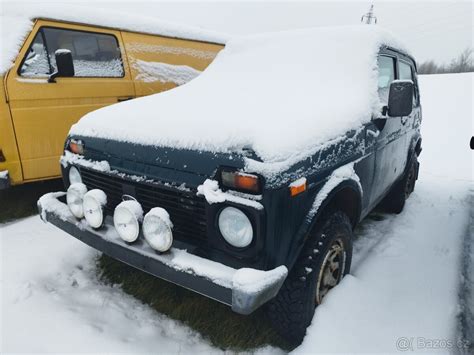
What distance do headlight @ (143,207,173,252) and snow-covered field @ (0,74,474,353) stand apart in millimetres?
634

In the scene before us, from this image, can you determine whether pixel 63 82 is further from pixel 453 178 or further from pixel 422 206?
pixel 453 178

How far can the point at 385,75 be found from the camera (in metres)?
3.08

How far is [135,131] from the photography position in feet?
6.91

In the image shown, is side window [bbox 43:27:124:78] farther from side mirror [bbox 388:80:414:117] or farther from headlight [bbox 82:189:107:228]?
side mirror [bbox 388:80:414:117]

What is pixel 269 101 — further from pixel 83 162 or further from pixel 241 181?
pixel 83 162

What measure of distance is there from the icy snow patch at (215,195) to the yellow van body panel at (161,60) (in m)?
3.09

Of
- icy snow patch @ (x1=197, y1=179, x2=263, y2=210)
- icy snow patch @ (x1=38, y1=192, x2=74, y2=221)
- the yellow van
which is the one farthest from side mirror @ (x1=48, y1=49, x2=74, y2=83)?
icy snow patch @ (x1=197, y1=179, x2=263, y2=210)

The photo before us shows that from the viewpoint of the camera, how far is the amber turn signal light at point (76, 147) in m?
2.42

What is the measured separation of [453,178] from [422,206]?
208cm

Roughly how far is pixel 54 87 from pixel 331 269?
3.27 metres

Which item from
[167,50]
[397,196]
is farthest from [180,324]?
[167,50]

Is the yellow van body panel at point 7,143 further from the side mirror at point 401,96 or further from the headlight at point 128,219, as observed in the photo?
the side mirror at point 401,96

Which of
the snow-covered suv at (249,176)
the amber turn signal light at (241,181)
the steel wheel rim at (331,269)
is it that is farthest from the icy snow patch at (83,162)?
the steel wheel rim at (331,269)

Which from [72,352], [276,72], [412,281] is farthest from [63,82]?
[412,281]
